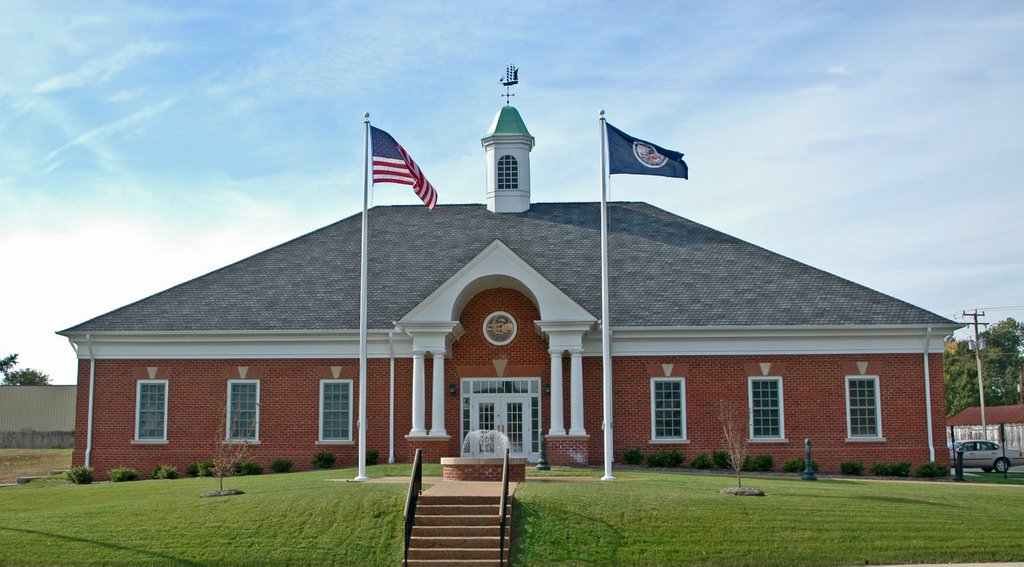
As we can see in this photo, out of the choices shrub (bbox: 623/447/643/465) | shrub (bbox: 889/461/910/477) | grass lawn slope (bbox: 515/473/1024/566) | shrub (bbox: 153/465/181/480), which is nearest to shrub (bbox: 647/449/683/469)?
shrub (bbox: 623/447/643/465)

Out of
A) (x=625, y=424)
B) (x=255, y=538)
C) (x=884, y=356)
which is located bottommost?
(x=255, y=538)

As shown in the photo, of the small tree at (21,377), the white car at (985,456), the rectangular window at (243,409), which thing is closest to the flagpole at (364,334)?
the rectangular window at (243,409)

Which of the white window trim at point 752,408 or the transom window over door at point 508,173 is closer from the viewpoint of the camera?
the white window trim at point 752,408

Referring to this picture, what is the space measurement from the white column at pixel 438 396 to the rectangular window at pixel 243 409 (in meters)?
5.54

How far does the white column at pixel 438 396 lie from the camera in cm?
2895

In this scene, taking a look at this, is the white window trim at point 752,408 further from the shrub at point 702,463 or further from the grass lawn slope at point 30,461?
the grass lawn slope at point 30,461

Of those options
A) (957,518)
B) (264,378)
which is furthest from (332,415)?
(957,518)

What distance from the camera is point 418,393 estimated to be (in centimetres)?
2925

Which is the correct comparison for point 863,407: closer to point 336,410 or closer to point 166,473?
point 336,410

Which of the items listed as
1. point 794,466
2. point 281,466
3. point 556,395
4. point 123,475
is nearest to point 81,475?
point 123,475

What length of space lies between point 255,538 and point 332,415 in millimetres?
13010

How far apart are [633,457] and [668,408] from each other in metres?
1.90

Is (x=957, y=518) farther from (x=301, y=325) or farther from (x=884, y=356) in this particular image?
(x=301, y=325)

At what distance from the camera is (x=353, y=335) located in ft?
100
